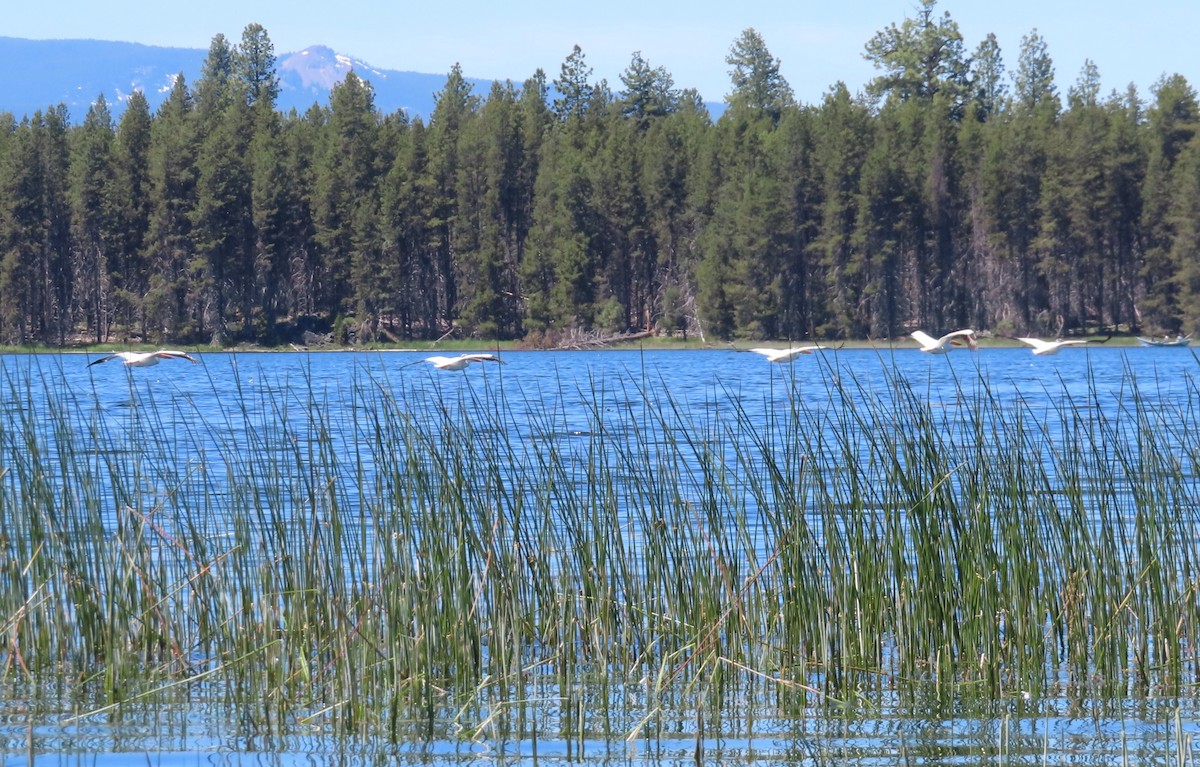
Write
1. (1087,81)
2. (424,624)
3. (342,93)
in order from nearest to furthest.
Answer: (424,624)
(342,93)
(1087,81)

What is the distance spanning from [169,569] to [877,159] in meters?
47.2

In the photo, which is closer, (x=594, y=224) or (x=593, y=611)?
(x=593, y=611)

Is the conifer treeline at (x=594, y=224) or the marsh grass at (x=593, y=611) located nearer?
the marsh grass at (x=593, y=611)

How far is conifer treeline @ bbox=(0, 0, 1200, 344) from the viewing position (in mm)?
51188

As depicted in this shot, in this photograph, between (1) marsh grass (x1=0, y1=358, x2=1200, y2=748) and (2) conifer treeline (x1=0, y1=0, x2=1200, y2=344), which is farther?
(2) conifer treeline (x1=0, y1=0, x2=1200, y2=344)

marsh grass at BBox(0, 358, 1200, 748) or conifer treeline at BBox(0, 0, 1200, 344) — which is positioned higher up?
conifer treeline at BBox(0, 0, 1200, 344)

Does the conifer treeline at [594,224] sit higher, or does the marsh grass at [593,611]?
the conifer treeline at [594,224]

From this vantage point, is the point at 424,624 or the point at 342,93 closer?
the point at 424,624

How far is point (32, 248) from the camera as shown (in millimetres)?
51531

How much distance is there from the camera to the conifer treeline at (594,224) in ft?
168

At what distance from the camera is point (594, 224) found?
5409 cm

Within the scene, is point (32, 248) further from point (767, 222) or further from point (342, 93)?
point (767, 222)

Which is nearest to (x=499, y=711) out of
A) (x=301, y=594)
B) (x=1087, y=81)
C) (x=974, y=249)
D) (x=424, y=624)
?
(x=424, y=624)

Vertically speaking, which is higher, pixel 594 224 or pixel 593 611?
pixel 594 224
